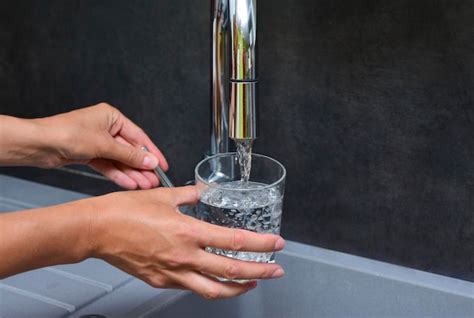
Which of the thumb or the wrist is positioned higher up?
the thumb

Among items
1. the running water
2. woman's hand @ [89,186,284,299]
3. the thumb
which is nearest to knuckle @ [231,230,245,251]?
woman's hand @ [89,186,284,299]

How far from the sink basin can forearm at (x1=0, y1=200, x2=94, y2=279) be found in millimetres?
203

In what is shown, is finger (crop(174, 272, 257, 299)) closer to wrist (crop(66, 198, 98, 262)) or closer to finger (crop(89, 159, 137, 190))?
wrist (crop(66, 198, 98, 262))

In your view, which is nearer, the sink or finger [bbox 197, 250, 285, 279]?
finger [bbox 197, 250, 285, 279]

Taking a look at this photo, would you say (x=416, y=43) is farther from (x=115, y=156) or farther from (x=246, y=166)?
(x=115, y=156)

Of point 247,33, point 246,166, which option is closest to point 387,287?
point 246,166

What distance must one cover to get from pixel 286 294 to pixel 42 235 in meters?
0.41

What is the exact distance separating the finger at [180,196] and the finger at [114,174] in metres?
0.17

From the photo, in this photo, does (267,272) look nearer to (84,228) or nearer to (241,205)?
(241,205)

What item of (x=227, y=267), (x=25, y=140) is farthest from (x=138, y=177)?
(x=227, y=267)

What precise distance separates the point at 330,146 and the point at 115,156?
29cm

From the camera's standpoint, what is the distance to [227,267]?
2.24 ft

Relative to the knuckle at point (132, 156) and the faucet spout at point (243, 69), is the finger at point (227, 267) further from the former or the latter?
the knuckle at point (132, 156)

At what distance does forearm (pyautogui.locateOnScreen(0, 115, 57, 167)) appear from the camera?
88 cm
